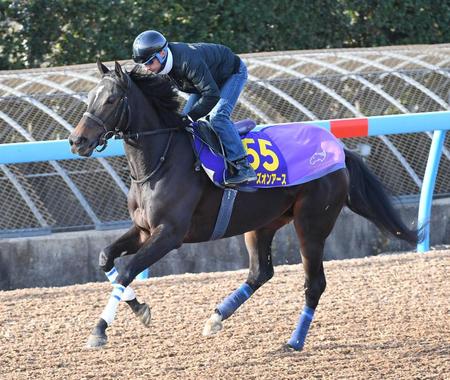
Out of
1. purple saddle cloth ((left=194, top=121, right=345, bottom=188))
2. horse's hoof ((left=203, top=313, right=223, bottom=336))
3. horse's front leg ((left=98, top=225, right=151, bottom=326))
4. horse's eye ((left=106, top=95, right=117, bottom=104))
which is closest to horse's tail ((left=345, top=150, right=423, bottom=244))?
purple saddle cloth ((left=194, top=121, right=345, bottom=188))

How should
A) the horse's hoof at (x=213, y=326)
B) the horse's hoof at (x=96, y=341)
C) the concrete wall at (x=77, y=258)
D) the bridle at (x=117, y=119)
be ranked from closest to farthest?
the horse's hoof at (x=96, y=341)
the bridle at (x=117, y=119)
the horse's hoof at (x=213, y=326)
the concrete wall at (x=77, y=258)

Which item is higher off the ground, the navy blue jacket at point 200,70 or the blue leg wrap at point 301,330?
the navy blue jacket at point 200,70

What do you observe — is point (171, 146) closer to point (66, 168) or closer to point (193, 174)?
point (193, 174)

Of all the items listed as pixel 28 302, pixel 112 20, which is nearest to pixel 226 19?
pixel 112 20

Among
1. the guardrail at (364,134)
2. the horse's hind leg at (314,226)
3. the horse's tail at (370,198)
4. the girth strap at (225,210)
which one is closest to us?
the girth strap at (225,210)

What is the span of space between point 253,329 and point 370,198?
3.99 feet

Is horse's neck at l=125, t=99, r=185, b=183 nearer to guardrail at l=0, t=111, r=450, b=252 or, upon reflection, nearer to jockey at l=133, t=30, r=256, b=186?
jockey at l=133, t=30, r=256, b=186

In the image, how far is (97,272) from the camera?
9.74m

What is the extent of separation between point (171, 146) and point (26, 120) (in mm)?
5218

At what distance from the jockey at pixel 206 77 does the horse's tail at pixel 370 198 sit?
→ 38.6 inches

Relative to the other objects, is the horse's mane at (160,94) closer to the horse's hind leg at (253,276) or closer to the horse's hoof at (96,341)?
the horse's hind leg at (253,276)

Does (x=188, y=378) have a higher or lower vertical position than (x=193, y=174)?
lower

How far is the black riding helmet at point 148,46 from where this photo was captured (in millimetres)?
5590

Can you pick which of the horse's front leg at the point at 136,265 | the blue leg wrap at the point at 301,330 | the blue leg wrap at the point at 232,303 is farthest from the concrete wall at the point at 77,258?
the horse's front leg at the point at 136,265
